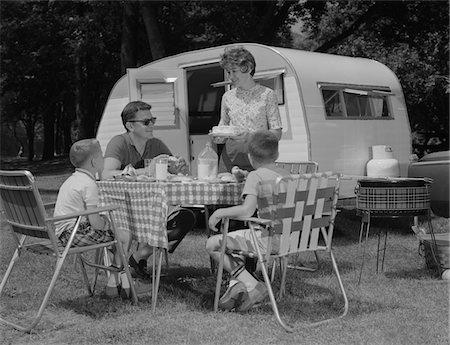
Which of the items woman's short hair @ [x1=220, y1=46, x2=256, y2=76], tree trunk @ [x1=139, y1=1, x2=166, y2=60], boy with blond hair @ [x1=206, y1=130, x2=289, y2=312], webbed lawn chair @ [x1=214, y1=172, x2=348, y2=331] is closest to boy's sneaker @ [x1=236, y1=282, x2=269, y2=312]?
boy with blond hair @ [x1=206, y1=130, x2=289, y2=312]

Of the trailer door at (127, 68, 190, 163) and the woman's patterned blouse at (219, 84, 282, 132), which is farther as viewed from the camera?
the trailer door at (127, 68, 190, 163)

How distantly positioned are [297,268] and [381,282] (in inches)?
28.8

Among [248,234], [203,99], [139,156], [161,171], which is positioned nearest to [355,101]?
[203,99]

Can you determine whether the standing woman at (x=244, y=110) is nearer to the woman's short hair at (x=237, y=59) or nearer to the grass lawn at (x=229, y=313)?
the woman's short hair at (x=237, y=59)

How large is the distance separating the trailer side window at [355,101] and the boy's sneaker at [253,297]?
139 inches

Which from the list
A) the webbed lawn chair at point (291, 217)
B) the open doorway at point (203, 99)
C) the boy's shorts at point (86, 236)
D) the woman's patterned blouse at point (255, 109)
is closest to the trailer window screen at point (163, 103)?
the open doorway at point (203, 99)

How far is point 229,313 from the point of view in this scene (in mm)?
3791

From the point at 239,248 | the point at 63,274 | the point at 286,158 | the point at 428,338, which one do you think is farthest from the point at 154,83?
the point at 428,338

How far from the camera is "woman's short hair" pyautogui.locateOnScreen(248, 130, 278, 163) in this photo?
3633mm

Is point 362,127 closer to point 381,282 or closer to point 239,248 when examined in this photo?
point 381,282

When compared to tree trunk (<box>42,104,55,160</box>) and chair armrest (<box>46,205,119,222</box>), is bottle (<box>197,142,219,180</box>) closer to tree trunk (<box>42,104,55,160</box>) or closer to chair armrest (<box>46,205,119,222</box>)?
chair armrest (<box>46,205,119,222</box>)

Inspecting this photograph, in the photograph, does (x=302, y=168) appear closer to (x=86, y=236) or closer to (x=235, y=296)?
(x=235, y=296)

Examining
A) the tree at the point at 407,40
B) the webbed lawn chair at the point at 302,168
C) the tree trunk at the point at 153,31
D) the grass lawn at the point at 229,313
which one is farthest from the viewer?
the tree at the point at 407,40

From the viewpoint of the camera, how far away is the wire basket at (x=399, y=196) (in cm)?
448
